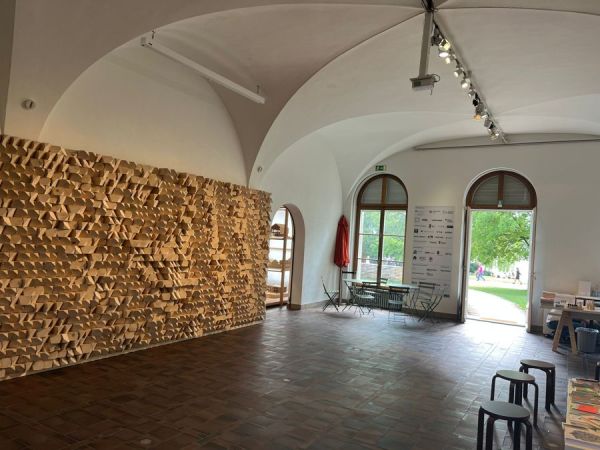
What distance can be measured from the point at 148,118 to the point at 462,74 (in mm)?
4154

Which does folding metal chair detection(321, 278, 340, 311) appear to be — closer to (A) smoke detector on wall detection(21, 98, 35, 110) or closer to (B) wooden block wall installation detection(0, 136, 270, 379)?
(B) wooden block wall installation detection(0, 136, 270, 379)

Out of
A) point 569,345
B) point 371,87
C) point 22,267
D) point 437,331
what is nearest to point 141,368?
point 22,267

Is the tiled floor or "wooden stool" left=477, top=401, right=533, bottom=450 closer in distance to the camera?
"wooden stool" left=477, top=401, right=533, bottom=450

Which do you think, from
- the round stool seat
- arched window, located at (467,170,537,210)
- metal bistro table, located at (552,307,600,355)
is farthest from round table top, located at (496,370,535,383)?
arched window, located at (467,170,537,210)

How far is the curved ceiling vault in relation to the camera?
14.6ft

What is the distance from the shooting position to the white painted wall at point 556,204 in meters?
9.06

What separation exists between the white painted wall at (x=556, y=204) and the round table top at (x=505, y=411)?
22.2 feet

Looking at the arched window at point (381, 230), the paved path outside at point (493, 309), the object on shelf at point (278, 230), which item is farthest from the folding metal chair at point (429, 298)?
the object on shelf at point (278, 230)

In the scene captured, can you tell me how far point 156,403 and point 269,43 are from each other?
4163mm

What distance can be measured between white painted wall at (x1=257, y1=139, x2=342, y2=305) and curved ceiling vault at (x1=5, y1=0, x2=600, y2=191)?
1111mm

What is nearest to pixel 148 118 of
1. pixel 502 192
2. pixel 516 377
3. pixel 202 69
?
pixel 202 69

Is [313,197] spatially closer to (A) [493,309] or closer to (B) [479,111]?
(B) [479,111]

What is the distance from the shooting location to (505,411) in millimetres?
3250

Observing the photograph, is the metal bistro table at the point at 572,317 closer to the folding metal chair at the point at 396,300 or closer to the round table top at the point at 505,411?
the folding metal chair at the point at 396,300
